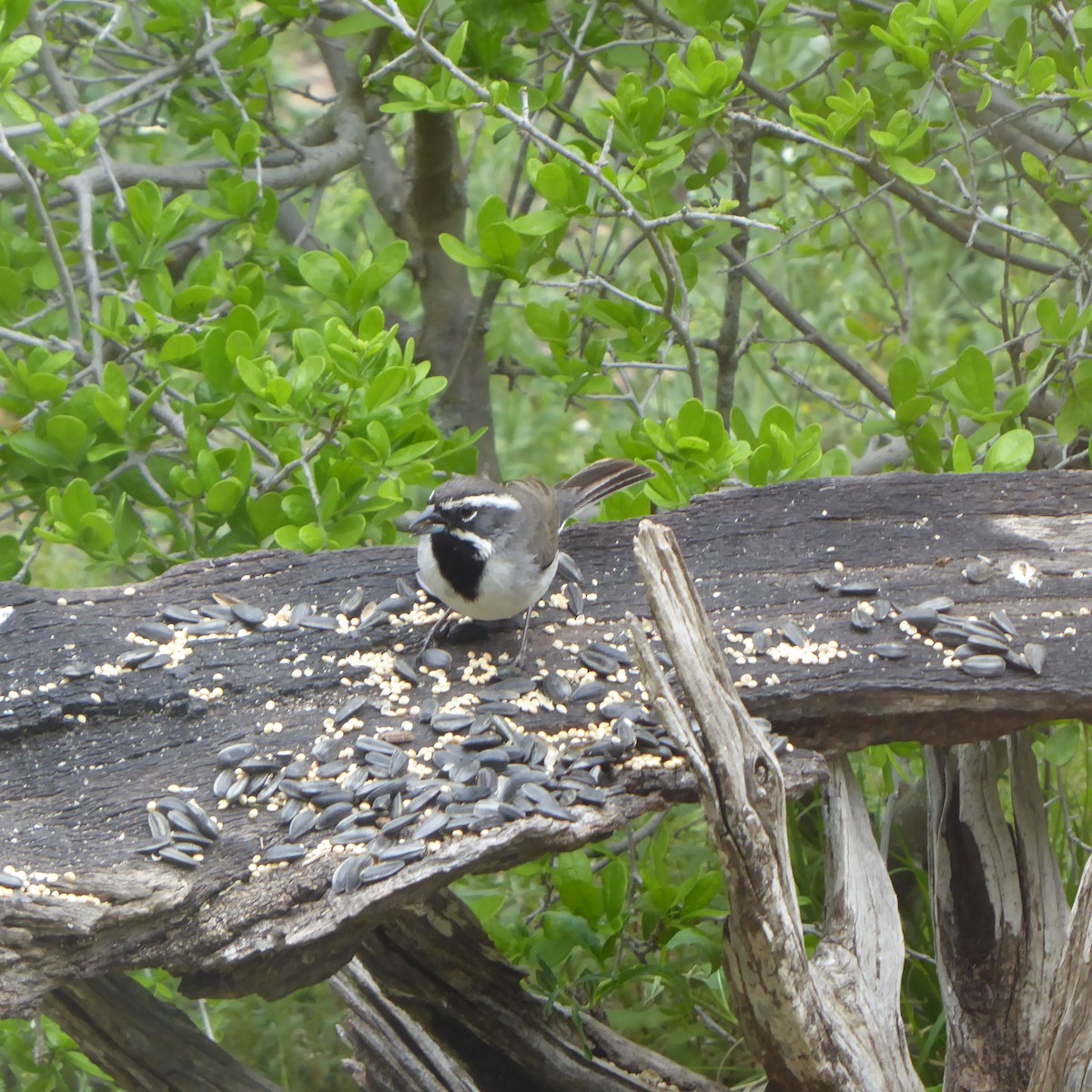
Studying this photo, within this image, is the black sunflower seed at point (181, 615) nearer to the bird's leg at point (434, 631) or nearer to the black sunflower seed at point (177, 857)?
the bird's leg at point (434, 631)

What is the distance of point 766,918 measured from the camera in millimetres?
2428

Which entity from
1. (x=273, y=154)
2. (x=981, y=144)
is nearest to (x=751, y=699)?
(x=273, y=154)

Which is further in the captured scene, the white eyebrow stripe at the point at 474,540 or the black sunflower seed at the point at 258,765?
the white eyebrow stripe at the point at 474,540

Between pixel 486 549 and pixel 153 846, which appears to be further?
pixel 486 549

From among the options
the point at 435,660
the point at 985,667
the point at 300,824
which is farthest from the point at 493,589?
the point at 985,667

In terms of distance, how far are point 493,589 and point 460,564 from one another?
100 mm

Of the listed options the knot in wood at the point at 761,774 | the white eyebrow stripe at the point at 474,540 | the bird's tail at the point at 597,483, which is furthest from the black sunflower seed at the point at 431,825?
the bird's tail at the point at 597,483

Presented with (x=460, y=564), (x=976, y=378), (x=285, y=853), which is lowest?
(x=285, y=853)

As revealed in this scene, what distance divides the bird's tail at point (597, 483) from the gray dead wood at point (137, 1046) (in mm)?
1657

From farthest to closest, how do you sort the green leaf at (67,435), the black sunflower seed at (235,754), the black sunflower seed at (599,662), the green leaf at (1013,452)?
1. the green leaf at (1013,452)
2. the green leaf at (67,435)
3. the black sunflower seed at (599,662)
4. the black sunflower seed at (235,754)

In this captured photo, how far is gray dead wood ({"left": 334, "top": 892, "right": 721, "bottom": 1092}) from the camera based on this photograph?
309 centimetres

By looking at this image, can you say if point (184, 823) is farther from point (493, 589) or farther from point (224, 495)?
point (224, 495)

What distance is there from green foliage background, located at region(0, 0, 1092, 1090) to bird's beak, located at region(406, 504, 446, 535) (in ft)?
0.52

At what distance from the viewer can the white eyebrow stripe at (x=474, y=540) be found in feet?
10.1
